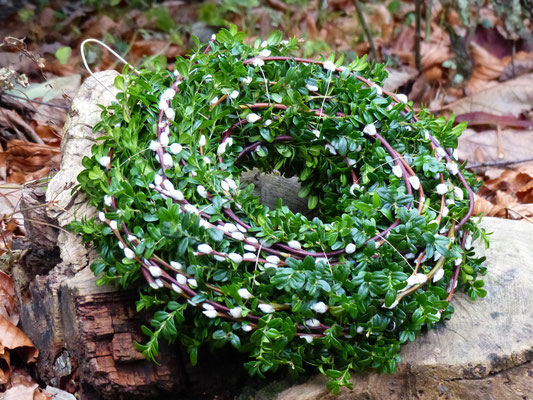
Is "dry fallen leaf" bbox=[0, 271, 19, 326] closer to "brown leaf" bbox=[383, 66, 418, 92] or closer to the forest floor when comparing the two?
the forest floor

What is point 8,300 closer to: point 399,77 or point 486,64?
point 399,77

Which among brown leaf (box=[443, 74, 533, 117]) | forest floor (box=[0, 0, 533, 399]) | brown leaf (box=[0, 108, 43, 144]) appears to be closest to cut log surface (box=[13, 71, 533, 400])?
forest floor (box=[0, 0, 533, 399])

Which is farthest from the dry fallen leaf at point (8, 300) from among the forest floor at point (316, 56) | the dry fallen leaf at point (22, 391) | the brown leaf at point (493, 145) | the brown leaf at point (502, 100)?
the brown leaf at point (502, 100)

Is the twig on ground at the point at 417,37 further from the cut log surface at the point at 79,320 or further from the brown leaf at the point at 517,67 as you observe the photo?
the cut log surface at the point at 79,320

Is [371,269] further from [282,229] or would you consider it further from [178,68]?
[178,68]

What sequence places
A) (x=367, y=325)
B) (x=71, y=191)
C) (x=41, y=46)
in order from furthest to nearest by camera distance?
(x=41, y=46) < (x=71, y=191) < (x=367, y=325)

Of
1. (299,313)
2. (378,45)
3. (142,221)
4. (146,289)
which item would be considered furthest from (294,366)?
(378,45)
